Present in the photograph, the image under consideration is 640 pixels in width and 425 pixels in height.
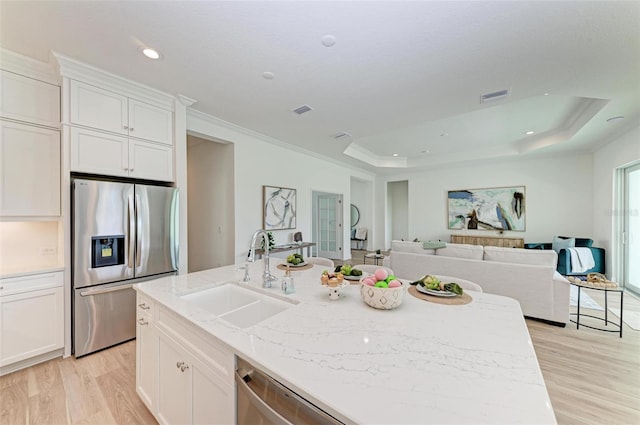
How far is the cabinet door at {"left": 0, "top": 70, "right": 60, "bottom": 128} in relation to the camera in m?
2.17

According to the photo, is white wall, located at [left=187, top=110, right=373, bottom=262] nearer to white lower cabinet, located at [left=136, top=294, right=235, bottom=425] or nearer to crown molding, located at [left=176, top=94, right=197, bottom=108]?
crown molding, located at [left=176, top=94, right=197, bottom=108]

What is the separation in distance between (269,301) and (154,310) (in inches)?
28.5

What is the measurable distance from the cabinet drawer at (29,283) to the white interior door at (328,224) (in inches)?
209

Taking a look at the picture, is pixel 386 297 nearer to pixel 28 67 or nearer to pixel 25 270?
pixel 25 270

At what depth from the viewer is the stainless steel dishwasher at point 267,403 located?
783 mm

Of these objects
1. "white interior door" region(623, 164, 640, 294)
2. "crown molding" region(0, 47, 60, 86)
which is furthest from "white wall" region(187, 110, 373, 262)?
"white interior door" region(623, 164, 640, 294)

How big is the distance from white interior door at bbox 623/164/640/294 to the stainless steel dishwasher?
5.96 metres

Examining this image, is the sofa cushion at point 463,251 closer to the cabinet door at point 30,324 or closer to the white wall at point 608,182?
the white wall at point 608,182

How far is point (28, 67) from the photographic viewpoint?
2264 mm

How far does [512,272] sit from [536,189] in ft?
14.4

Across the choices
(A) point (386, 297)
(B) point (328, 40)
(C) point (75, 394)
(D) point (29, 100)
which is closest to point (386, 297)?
(A) point (386, 297)

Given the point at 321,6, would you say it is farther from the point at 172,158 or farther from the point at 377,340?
the point at 172,158

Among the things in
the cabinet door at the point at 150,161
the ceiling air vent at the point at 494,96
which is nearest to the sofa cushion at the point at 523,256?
the ceiling air vent at the point at 494,96

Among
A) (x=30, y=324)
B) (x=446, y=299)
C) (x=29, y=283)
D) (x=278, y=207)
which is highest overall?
(x=278, y=207)
